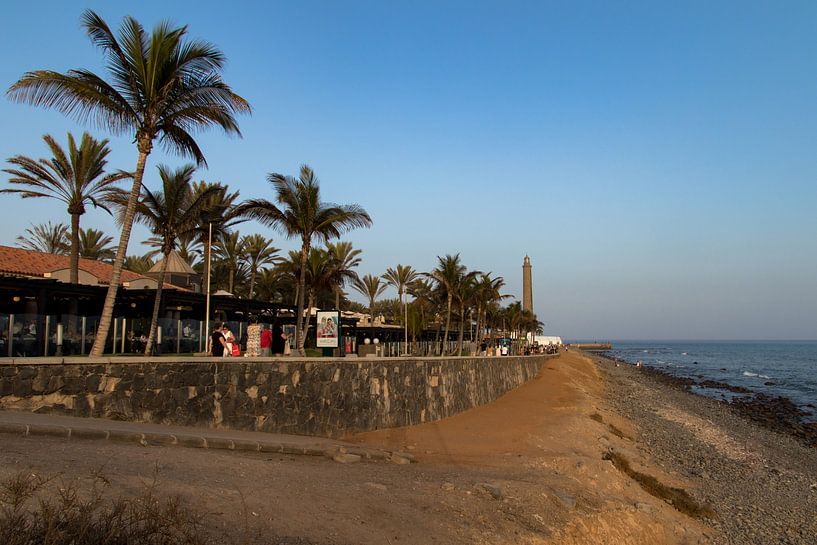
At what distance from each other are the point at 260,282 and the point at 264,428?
39803 millimetres

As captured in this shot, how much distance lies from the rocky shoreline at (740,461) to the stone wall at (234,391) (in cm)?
795

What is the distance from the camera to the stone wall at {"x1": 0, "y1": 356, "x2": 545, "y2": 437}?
1016 centimetres

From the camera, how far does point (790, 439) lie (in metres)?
24.9

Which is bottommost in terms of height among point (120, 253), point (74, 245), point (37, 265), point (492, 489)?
point (492, 489)

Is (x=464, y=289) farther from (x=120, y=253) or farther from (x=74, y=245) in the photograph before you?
(x=120, y=253)

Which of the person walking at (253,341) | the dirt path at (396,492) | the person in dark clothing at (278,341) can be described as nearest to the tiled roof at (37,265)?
the person in dark clothing at (278,341)

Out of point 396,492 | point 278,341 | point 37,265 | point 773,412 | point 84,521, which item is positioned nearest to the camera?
point 84,521

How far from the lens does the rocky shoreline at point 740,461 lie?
39.9 feet

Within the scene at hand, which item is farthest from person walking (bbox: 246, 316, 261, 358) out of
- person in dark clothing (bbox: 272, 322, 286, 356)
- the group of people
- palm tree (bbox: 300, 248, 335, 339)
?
palm tree (bbox: 300, 248, 335, 339)

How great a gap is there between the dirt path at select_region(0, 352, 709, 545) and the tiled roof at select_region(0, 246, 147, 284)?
19.5m

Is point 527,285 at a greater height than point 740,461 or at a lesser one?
greater

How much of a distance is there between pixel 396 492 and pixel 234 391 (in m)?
5.43

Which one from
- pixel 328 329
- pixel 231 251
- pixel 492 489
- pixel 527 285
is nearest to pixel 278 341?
pixel 328 329

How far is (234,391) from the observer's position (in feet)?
40.2
